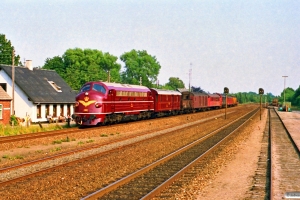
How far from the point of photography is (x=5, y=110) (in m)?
40.3

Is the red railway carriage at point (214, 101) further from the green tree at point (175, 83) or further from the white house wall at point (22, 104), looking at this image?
the green tree at point (175, 83)

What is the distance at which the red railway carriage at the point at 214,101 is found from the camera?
78.6m

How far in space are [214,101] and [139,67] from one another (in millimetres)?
35361

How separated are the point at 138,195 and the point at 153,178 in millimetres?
2394

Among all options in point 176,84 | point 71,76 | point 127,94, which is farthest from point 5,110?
point 176,84

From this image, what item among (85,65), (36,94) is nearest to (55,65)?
(85,65)

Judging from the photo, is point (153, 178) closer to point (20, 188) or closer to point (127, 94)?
point (20, 188)

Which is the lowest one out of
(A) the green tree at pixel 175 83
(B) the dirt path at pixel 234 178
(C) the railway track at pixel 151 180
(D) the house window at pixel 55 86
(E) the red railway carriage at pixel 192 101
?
(B) the dirt path at pixel 234 178

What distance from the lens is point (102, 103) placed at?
30.6 meters

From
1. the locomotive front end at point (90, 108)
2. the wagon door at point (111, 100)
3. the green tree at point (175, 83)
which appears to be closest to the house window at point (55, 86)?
the wagon door at point (111, 100)

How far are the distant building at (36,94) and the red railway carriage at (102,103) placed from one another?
43.7 feet

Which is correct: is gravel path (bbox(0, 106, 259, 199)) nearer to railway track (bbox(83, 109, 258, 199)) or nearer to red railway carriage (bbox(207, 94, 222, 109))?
railway track (bbox(83, 109, 258, 199))

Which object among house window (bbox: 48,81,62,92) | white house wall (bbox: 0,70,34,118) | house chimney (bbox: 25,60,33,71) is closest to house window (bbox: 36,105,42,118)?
white house wall (bbox: 0,70,34,118)

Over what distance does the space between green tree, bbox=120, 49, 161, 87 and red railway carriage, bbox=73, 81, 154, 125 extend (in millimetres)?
76073
